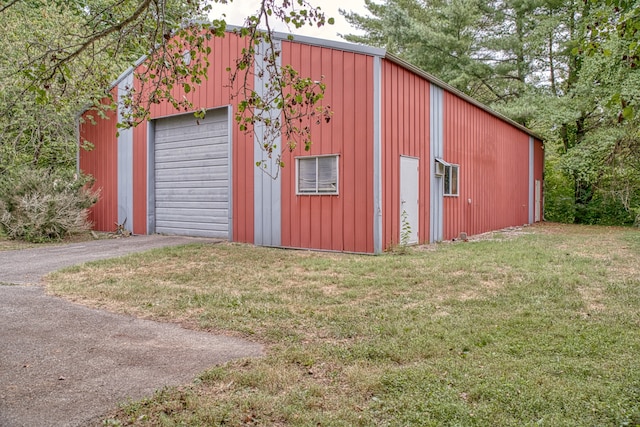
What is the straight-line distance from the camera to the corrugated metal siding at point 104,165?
12.9 metres

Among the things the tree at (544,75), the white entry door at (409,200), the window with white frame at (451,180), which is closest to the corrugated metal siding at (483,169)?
the window with white frame at (451,180)

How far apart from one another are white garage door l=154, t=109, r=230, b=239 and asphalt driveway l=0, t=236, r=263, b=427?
19.5 feet

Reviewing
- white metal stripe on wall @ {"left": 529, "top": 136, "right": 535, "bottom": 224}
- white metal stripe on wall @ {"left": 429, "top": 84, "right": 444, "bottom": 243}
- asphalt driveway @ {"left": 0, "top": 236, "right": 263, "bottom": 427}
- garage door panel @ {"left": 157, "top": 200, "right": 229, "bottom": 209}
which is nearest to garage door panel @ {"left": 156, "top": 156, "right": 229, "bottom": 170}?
garage door panel @ {"left": 157, "top": 200, "right": 229, "bottom": 209}

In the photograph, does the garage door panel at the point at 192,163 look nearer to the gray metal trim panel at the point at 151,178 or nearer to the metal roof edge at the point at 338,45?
the gray metal trim panel at the point at 151,178

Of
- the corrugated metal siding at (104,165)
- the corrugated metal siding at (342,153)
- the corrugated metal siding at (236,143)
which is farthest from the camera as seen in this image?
the corrugated metal siding at (104,165)

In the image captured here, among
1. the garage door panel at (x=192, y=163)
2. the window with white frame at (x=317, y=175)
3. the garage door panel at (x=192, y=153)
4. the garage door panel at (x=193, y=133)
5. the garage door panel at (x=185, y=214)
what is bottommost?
the garage door panel at (x=185, y=214)

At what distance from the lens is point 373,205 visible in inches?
337

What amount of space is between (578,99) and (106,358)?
58.4ft

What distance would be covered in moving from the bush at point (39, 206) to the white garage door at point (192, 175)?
78.6 inches

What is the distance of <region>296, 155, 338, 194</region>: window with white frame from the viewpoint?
9.05 meters

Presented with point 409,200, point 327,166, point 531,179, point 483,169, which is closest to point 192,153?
point 327,166

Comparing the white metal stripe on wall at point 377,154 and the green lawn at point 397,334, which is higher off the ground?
the white metal stripe on wall at point 377,154

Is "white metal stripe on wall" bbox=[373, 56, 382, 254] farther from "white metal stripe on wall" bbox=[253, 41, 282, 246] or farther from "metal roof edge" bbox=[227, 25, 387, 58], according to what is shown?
"white metal stripe on wall" bbox=[253, 41, 282, 246]

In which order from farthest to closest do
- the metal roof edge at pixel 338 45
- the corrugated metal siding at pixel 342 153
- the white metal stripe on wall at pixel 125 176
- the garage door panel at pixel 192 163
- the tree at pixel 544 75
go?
the tree at pixel 544 75
the white metal stripe on wall at pixel 125 176
the garage door panel at pixel 192 163
the corrugated metal siding at pixel 342 153
the metal roof edge at pixel 338 45
